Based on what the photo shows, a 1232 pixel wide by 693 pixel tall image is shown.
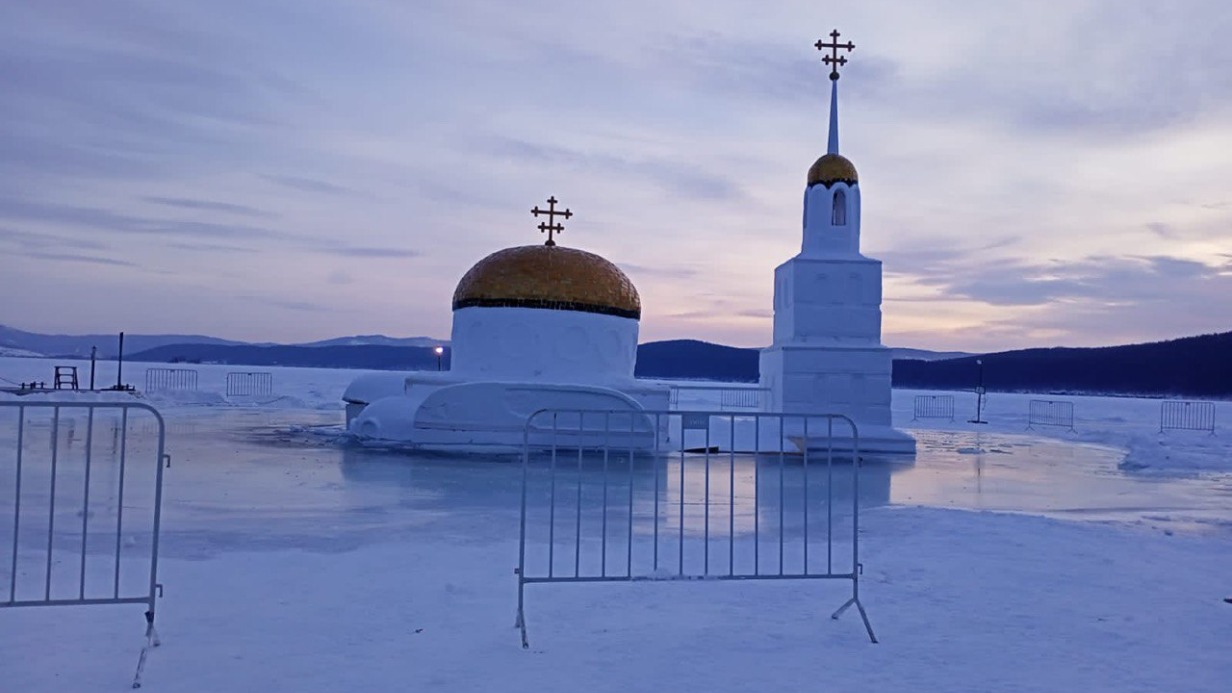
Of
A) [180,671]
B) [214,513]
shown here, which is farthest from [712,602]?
[214,513]

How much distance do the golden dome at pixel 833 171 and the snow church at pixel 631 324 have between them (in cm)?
2

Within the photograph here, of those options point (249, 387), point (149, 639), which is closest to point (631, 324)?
point (149, 639)

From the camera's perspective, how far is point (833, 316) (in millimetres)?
22094

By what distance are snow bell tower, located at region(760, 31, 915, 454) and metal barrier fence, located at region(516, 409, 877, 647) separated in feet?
6.70

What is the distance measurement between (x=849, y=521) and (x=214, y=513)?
6615mm

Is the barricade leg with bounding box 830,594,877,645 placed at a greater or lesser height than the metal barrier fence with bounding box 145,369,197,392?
lesser

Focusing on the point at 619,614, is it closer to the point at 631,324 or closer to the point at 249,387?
the point at 631,324

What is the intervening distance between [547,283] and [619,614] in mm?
16516

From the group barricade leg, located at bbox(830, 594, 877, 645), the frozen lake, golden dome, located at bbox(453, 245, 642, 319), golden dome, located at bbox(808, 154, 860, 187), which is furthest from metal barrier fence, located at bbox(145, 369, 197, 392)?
barricade leg, located at bbox(830, 594, 877, 645)

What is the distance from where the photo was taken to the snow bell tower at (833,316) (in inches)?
856

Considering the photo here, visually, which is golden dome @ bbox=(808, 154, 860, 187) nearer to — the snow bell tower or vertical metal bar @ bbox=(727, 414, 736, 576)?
the snow bell tower

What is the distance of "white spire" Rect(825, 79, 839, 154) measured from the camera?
75.8ft

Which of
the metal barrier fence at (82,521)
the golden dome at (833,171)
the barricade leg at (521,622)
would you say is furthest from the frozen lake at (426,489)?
the golden dome at (833,171)

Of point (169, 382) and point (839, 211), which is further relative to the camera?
point (169, 382)
